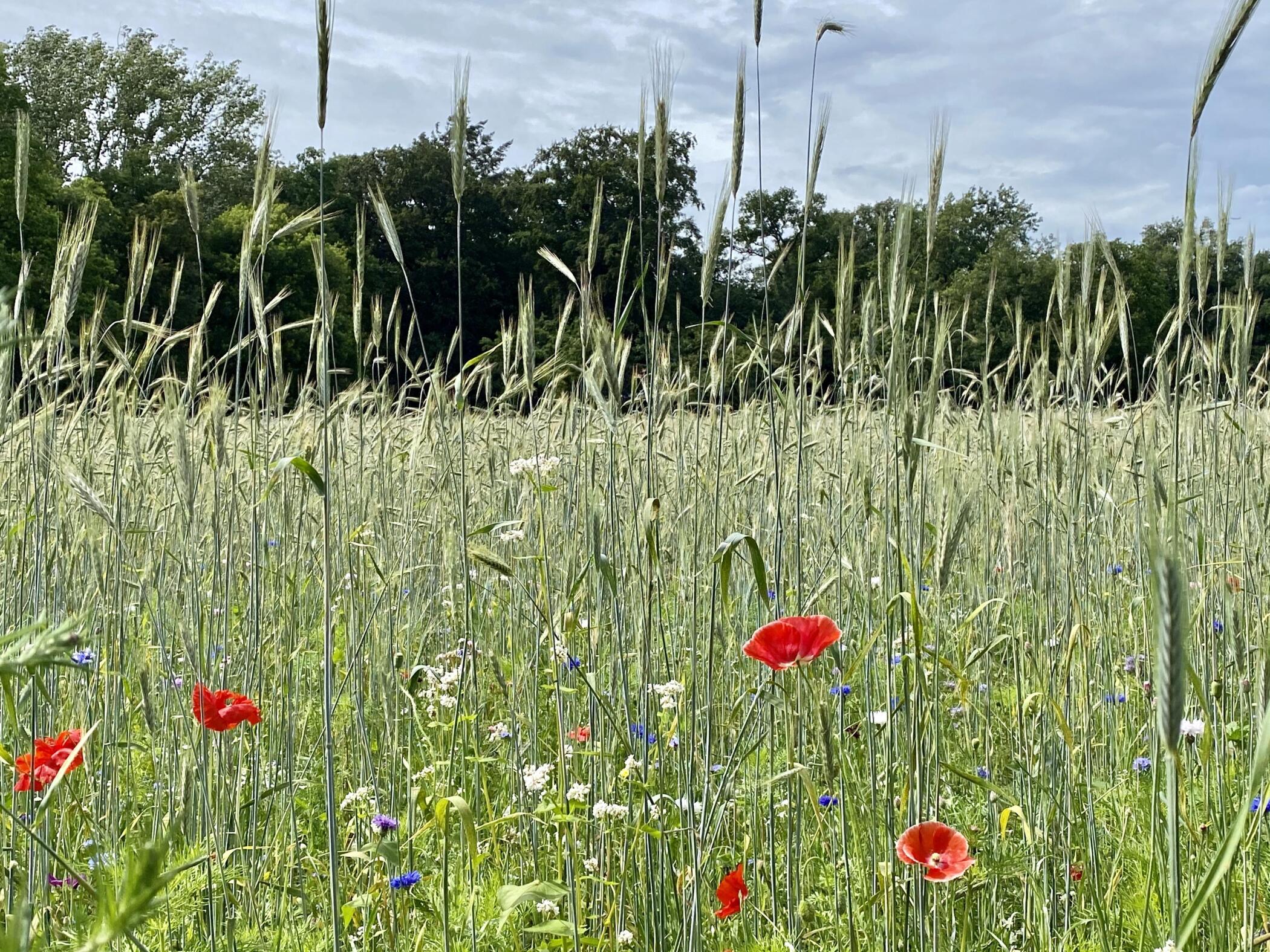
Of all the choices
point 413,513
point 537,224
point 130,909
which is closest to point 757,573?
point 130,909

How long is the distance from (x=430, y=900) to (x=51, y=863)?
0.55 metres

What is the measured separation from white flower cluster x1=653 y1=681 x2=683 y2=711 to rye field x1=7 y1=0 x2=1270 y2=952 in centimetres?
1

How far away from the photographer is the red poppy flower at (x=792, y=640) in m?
1.22

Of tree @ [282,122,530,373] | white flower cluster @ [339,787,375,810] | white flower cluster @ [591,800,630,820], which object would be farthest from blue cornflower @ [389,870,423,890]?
tree @ [282,122,530,373]

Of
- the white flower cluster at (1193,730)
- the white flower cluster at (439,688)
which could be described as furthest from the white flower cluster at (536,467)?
the white flower cluster at (1193,730)

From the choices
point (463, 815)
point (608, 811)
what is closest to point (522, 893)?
point (463, 815)

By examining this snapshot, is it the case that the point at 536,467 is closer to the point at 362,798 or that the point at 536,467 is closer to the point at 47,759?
the point at 362,798

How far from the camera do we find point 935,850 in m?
1.19

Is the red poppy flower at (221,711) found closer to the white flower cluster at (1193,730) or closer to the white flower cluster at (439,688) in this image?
the white flower cluster at (439,688)

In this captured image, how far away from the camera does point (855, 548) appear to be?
6.83ft

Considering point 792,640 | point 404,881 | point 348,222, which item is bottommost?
point 404,881

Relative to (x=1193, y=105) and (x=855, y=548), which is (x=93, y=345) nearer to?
(x=855, y=548)

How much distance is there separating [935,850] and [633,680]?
132 cm

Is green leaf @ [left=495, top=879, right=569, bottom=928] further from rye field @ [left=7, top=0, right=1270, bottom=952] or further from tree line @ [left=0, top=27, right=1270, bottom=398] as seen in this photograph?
tree line @ [left=0, top=27, right=1270, bottom=398]
